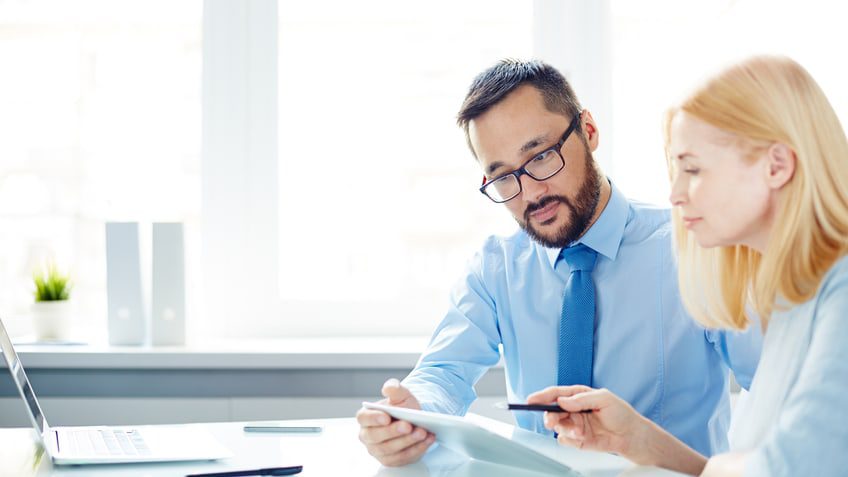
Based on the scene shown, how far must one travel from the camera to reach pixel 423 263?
9.43ft

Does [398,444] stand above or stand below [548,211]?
below

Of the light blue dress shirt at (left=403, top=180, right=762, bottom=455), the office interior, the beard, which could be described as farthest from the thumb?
the office interior

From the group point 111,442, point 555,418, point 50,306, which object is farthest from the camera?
point 50,306

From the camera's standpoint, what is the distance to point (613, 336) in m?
1.79

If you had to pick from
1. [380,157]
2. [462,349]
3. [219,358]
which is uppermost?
[380,157]

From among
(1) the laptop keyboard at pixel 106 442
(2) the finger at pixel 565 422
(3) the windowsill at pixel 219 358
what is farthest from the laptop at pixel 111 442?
(3) the windowsill at pixel 219 358

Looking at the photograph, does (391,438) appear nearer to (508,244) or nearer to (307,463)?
(307,463)

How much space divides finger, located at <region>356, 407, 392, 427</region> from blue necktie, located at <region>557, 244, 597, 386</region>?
47cm

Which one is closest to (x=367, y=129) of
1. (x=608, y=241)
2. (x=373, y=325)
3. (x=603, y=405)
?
(x=373, y=325)

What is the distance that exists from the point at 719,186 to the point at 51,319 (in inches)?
83.8

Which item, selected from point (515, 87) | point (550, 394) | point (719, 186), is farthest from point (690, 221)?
point (515, 87)

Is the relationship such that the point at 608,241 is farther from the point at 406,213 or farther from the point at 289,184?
the point at 289,184

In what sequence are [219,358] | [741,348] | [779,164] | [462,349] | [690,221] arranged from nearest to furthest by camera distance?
1. [779,164]
2. [690,221]
3. [741,348]
4. [462,349]
5. [219,358]

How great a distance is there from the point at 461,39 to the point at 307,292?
0.95m
